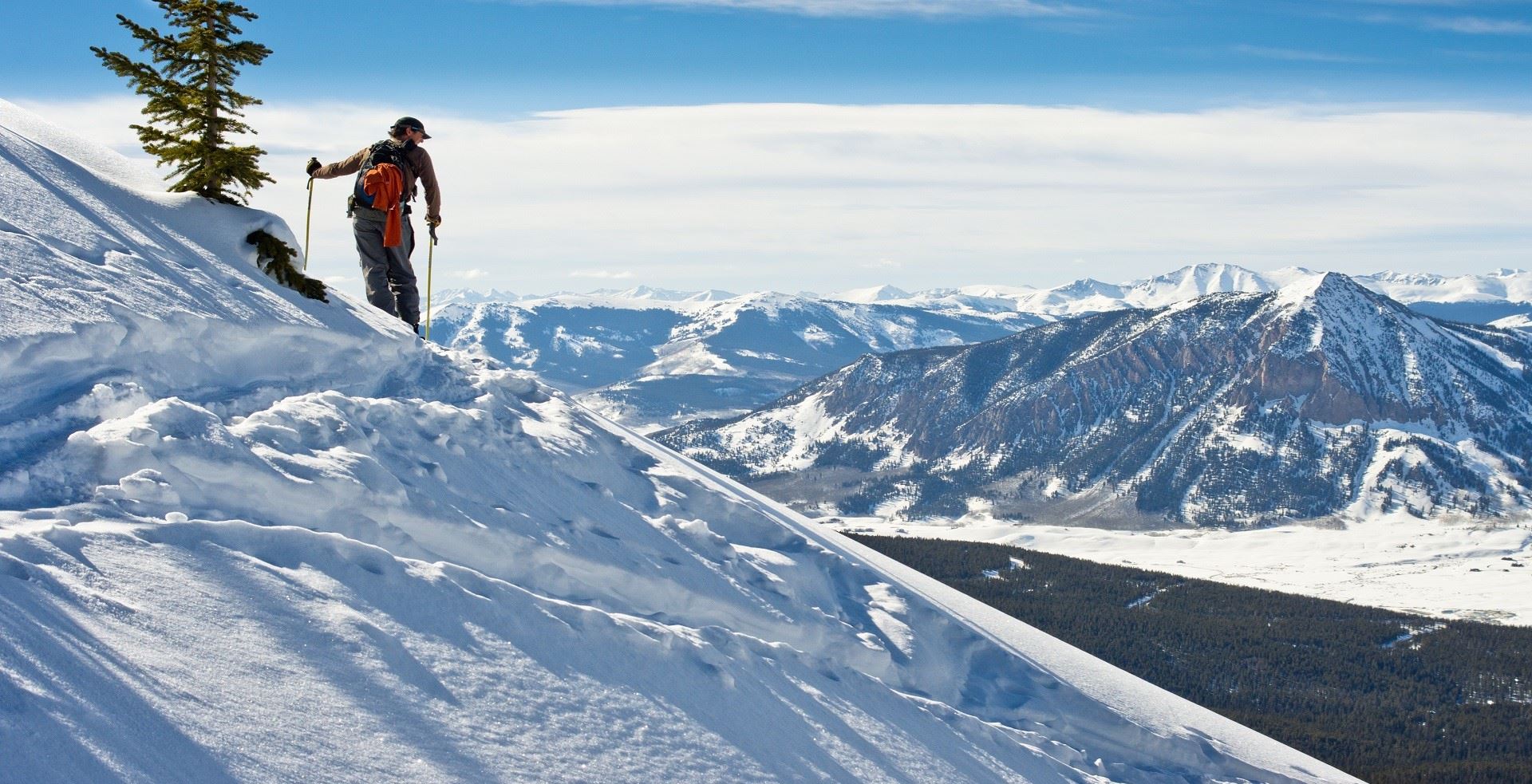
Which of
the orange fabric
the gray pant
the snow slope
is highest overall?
the orange fabric

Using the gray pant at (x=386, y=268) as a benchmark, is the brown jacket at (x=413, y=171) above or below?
above

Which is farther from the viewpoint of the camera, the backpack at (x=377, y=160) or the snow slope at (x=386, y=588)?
the backpack at (x=377, y=160)

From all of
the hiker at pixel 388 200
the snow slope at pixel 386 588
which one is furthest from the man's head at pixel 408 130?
the snow slope at pixel 386 588

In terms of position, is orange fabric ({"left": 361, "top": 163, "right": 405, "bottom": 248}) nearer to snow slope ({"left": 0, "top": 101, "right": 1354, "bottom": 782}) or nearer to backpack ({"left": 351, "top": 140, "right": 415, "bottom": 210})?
backpack ({"left": 351, "top": 140, "right": 415, "bottom": 210})

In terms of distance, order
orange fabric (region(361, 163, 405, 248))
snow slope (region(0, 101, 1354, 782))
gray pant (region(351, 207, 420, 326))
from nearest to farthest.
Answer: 1. snow slope (region(0, 101, 1354, 782))
2. orange fabric (region(361, 163, 405, 248))
3. gray pant (region(351, 207, 420, 326))

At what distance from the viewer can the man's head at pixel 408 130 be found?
25.8m

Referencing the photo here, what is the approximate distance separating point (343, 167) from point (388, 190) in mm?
2282

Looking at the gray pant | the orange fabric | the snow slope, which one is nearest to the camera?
the snow slope

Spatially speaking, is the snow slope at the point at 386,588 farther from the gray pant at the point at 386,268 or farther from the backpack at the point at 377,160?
the backpack at the point at 377,160

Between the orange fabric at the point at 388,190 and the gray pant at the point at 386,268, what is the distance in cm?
56

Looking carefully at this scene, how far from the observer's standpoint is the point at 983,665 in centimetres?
2520

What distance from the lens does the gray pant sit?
2645 centimetres

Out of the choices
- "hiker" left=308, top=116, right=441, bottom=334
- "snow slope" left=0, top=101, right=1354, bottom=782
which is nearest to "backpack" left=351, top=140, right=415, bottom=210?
"hiker" left=308, top=116, right=441, bottom=334

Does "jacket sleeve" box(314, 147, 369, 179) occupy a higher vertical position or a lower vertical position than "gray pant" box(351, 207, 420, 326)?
higher
